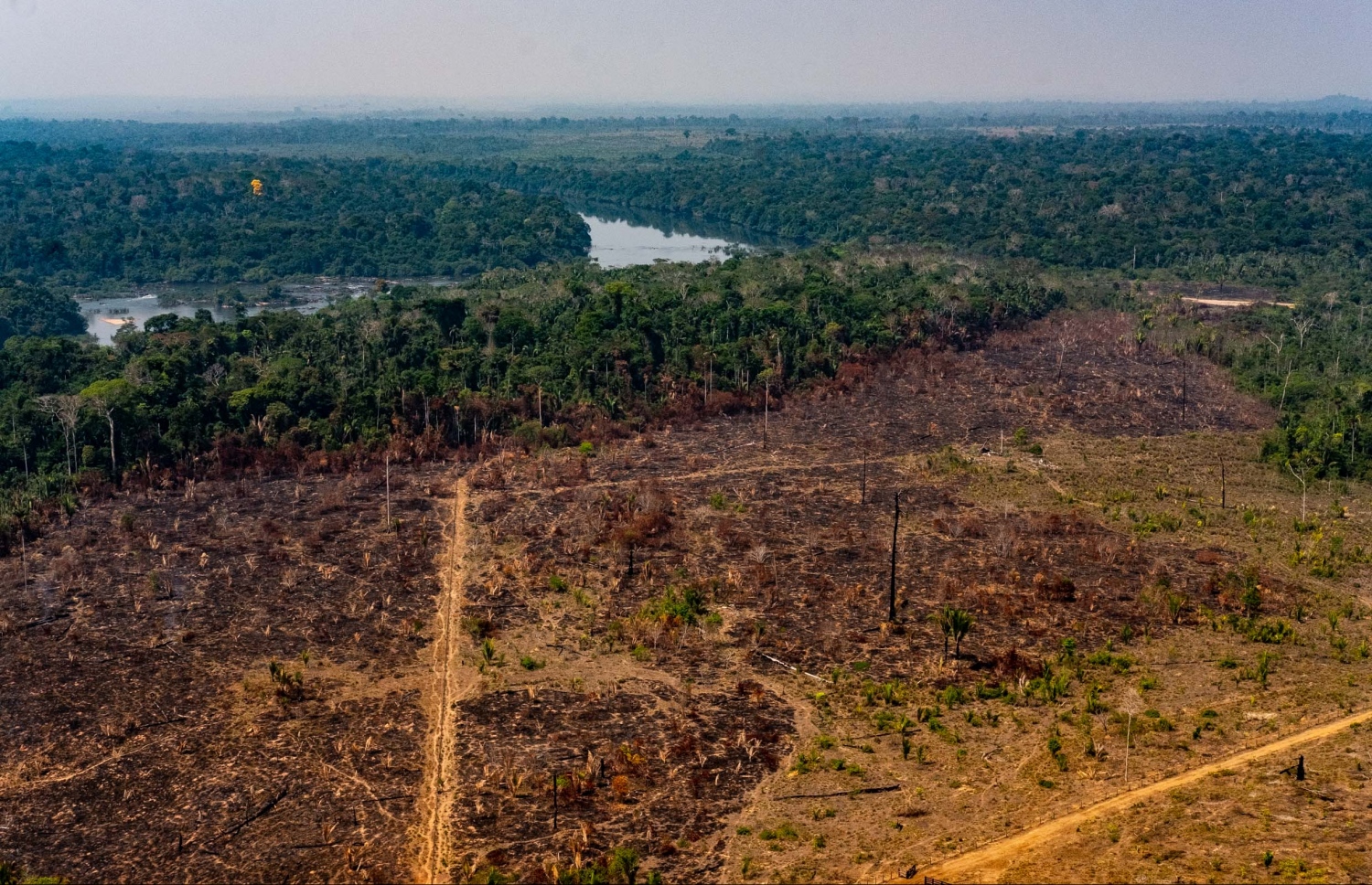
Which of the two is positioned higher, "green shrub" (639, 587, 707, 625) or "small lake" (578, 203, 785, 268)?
"small lake" (578, 203, 785, 268)

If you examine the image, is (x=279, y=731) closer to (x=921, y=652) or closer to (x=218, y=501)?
(x=921, y=652)

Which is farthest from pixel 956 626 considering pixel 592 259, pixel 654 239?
pixel 654 239

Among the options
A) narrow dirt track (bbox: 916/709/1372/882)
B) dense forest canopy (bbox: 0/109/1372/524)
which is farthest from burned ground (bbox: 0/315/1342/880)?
dense forest canopy (bbox: 0/109/1372/524)

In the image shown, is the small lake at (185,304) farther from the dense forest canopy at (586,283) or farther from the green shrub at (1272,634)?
the green shrub at (1272,634)

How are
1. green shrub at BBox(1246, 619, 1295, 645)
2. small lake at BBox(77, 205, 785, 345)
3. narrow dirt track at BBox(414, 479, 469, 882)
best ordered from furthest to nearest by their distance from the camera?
small lake at BBox(77, 205, 785, 345), green shrub at BBox(1246, 619, 1295, 645), narrow dirt track at BBox(414, 479, 469, 882)

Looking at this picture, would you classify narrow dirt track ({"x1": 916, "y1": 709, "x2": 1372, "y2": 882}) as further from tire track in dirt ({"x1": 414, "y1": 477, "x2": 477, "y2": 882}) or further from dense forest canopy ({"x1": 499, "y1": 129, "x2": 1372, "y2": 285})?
dense forest canopy ({"x1": 499, "y1": 129, "x2": 1372, "y2": 285})

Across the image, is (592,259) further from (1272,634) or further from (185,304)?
Answer: (1272,634)
